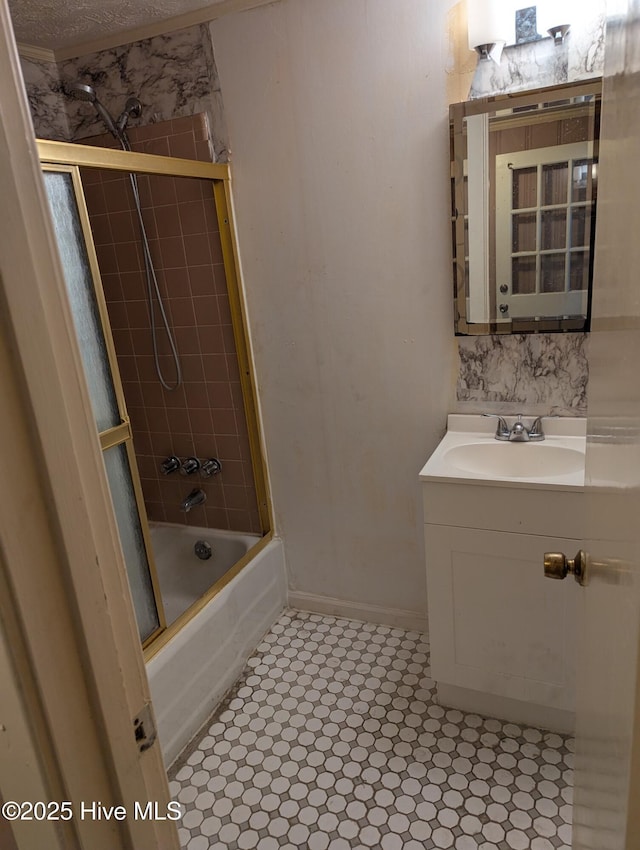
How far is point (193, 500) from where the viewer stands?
2547mm

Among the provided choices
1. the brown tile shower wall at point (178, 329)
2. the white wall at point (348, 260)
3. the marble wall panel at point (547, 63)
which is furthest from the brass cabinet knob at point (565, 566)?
the brown tile shower wall at point (178, 329)

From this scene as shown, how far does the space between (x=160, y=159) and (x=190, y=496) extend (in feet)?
4.47

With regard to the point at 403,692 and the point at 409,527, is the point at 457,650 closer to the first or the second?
the point at 403,692

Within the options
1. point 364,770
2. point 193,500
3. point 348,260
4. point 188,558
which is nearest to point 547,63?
point 348,260

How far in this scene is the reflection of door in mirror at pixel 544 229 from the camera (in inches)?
67.4

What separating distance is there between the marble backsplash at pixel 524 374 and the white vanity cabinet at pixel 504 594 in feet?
1.43

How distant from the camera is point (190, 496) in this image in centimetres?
256

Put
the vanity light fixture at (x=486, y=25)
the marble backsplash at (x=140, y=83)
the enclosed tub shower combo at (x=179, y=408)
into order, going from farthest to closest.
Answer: the marble backsplash at (x=140, y=83), the enclosed tub shower combo at (x=179, y=408), the vanity light fixture at (x=486, y=25)

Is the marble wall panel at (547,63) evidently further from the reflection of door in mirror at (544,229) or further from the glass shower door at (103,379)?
the glass shower door at (103,379)

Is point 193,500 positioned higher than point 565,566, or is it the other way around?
point 565,566

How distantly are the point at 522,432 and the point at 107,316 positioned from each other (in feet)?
4.47

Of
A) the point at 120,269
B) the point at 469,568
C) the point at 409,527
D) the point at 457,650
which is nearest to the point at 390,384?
the point at 409,527

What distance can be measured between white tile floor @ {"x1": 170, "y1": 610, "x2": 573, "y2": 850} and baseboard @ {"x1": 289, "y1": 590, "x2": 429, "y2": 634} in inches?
5.7

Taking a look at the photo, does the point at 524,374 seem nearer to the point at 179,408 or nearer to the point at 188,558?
the point at 179,408
